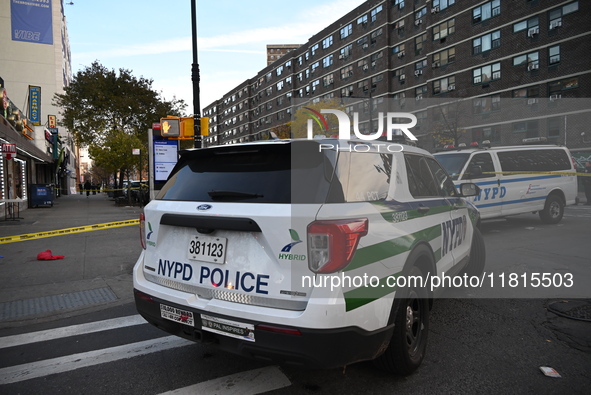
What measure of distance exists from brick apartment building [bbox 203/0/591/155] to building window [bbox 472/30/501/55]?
0.30ft

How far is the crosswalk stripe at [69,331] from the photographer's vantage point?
4.29m

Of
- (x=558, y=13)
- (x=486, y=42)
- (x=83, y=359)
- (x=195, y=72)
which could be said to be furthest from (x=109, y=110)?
(x=558, y=13)

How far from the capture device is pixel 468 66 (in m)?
39.9

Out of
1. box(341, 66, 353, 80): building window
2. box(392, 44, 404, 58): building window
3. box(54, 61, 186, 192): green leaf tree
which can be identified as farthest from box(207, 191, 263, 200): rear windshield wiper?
box(341, 66, 353, 80): building window

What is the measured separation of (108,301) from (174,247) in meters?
3.06

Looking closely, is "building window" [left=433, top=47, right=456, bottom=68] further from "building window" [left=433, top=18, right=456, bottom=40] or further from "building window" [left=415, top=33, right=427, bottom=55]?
"building window" [left=415, top=33, right=427, bottom=55]

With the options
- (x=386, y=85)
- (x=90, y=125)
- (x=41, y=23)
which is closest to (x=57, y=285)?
(x=90, y=125)

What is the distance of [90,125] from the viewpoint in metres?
29.8

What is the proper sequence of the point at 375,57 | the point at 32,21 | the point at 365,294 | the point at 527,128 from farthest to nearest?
1. the point at 375,57
2. the point at 32,21
3. the point at 527,128
4. the point at 365,294

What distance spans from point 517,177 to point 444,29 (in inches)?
1462

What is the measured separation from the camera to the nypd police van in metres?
2.54

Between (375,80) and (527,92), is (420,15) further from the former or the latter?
(527,92)

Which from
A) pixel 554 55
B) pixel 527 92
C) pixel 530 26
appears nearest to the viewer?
pixel 554 55

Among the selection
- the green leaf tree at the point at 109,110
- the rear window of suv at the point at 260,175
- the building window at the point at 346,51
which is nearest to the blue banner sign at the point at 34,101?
the green leaf tree at the point at 109,110
